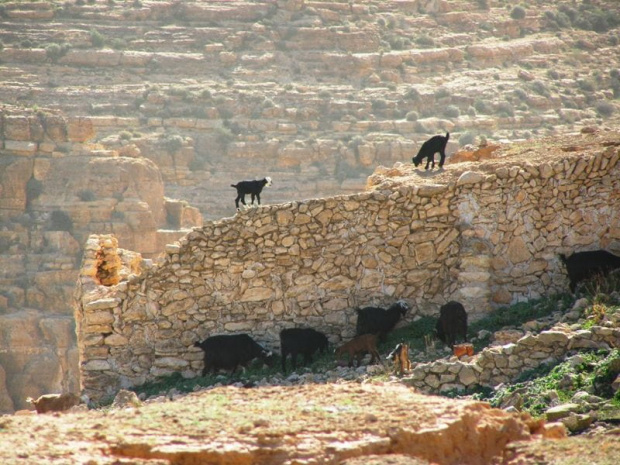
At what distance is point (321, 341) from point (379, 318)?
2.79 ft

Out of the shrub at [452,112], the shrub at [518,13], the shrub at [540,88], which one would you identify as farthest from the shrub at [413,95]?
the shrub at [518,13]

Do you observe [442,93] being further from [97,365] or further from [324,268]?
[97,365]

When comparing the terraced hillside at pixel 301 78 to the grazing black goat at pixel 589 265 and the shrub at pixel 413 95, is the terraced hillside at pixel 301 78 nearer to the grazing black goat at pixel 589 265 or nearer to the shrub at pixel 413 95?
the shrub at pixel 413 95

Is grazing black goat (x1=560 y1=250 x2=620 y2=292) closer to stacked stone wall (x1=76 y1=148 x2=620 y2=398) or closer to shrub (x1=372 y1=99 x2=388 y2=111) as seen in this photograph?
stacked stone wall (x1=76 y1=148 x2=620 y2=398)

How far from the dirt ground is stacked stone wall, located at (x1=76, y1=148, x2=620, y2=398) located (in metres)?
5.49

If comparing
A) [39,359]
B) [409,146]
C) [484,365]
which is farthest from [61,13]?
[484,365]

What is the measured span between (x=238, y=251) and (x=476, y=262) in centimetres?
330

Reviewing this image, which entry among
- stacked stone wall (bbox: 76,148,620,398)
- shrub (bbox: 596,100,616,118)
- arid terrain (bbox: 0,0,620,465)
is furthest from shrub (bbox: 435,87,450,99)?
stacked stone wall (bbox: 76,148,620,398)

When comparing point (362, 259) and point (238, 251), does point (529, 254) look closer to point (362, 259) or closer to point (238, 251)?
point (362, 259)

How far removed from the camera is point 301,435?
34.9 feet

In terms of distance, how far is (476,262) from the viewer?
56.0 feet

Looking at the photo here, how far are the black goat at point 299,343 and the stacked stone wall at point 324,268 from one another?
46 cm

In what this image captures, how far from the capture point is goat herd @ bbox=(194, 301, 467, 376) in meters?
16.3

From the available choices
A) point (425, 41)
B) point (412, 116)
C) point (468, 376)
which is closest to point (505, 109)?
point (412, 116)
